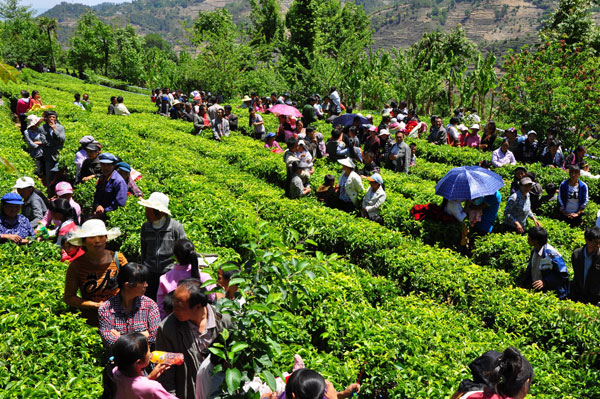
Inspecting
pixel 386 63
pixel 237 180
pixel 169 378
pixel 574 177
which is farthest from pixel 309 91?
pixel 169 378

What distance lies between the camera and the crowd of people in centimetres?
372

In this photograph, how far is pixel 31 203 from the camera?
8148 mm

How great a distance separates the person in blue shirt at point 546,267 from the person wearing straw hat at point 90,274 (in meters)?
6.24

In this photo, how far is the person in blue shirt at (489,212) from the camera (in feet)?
30.0

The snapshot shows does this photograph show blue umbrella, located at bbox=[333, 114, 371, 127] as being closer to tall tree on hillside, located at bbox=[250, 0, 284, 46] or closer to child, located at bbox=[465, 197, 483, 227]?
child, located at bbox=[465, 197, 483, 227]

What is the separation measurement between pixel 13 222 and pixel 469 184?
335 inches

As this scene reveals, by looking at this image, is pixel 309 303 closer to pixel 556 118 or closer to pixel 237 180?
pixel 237 180

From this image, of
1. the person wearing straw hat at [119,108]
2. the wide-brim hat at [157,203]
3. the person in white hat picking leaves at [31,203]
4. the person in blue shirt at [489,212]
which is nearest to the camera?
the wide-brim hat at [157,203]

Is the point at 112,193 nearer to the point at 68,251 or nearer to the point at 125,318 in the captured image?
the point at 68,251

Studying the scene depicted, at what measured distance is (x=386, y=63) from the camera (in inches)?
1447

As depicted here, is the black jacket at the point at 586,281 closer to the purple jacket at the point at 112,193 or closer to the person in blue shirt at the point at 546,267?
the person in blue shirt at the point at 546,267

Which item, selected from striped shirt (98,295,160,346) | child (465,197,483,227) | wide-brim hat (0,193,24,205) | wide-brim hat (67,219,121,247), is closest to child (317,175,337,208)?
child (465,197,483,227)

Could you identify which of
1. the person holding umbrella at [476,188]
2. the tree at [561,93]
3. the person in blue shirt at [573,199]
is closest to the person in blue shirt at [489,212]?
the person holding umbrella at [476,188]

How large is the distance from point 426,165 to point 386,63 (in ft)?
80.0
